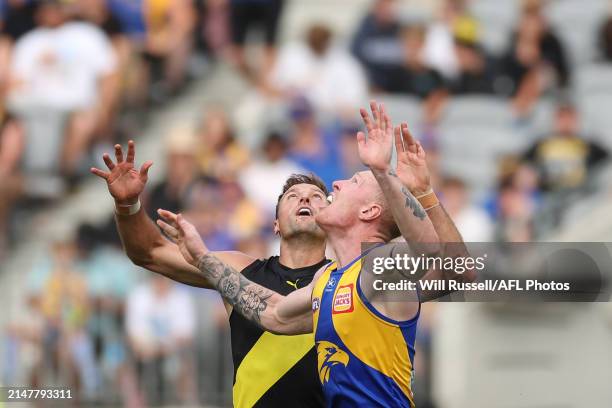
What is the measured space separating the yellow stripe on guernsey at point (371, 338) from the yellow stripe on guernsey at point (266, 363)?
0.83 metres

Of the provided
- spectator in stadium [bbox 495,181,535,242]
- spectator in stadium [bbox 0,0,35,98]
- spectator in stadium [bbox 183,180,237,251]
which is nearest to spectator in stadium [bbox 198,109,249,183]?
spectator in stadium [bbox 183,180,237,251]

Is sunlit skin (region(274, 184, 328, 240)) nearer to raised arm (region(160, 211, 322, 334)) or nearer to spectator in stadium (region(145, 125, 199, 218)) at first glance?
raised arm (region(160, 211, 322, 334))

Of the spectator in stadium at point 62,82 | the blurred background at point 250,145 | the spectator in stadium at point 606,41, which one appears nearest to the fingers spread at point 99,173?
the blurred background at point 250,145

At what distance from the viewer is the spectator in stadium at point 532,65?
14.4 meters

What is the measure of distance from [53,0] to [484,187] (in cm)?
513

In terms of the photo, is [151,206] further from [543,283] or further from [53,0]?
[543,283]

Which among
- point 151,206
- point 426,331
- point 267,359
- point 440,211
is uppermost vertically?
point 151,206

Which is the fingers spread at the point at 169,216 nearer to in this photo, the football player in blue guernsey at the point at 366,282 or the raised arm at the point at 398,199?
the football player in blue guernsey at the point at 366,282

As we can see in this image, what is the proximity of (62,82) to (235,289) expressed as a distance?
8.23 m

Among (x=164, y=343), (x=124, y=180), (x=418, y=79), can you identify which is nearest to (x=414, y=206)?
(x=124, y=180)

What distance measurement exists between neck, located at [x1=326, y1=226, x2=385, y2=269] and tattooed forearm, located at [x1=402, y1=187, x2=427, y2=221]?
1.60 feet

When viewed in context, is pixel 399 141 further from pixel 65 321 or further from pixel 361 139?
pixel 65 321

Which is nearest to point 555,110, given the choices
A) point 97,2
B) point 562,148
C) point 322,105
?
point 562,148

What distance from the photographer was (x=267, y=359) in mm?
6258
